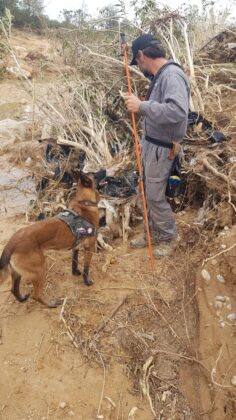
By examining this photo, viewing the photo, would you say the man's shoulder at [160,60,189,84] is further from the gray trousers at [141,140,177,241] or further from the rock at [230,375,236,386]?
the rock at [230,375,236,386]

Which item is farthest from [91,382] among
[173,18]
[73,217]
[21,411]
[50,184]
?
A: [173,18]

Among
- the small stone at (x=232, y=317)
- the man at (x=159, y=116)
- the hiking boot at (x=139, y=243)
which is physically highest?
the man at (x=159, y=116)

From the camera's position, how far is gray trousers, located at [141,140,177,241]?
385 centimetres

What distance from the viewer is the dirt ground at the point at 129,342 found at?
2846 millimetres

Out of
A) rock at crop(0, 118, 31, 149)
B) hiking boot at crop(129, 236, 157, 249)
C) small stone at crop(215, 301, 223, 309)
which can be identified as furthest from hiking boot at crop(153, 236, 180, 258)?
rock at crop(0, 118, 31, 149)

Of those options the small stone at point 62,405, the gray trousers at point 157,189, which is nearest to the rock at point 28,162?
the gray trousers at point 157,189

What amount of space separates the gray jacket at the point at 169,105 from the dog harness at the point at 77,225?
111 cm

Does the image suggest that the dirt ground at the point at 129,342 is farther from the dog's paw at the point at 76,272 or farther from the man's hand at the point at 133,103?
the man's hand at the point at 133,103

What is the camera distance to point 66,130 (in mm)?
6410

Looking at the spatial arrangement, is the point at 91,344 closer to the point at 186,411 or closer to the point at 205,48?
the point at 186,411

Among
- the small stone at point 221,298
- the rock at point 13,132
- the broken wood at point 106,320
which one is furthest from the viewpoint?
the rock at point 13,132

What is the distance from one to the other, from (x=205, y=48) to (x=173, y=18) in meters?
1.54

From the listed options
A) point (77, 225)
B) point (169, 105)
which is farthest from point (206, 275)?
point (169, 105)

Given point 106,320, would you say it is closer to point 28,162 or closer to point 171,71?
point 171,71
